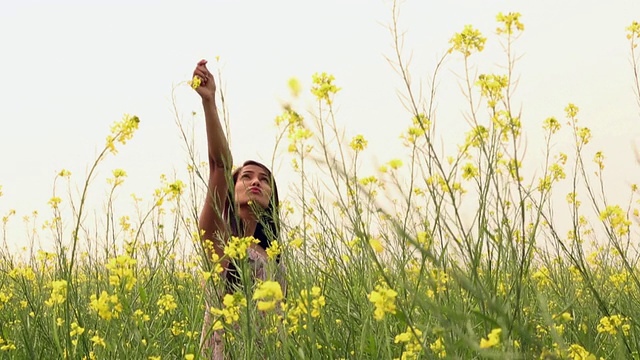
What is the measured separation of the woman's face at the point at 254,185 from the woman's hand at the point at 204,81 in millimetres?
445

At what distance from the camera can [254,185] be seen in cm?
253

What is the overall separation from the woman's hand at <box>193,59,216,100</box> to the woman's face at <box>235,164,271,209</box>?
0.44 m

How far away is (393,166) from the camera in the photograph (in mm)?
1394

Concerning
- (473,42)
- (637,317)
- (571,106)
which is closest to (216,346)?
(473,42)

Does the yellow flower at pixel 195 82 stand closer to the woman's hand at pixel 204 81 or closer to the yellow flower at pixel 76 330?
the woman's hand at pixel 204 81

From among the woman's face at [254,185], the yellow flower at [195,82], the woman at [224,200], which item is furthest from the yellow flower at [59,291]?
the woman's face at [254,185]

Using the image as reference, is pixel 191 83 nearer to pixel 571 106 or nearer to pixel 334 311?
pixel 334 311

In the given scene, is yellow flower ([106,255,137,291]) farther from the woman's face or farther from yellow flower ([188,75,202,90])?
the woman's face

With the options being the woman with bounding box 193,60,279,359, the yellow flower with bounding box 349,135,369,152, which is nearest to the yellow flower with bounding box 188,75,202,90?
the woman with bounding box 193,60,279,359

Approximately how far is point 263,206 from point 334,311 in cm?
68

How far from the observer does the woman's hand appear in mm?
2133

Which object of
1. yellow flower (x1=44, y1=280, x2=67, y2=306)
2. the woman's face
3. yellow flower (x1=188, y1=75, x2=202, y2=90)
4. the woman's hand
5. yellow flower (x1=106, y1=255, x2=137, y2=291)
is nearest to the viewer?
yellow flower (x1=106, y1=255, x2=137, y2=291)

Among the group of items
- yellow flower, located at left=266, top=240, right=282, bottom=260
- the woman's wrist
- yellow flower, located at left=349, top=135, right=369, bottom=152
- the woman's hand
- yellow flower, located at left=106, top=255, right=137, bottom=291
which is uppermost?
the woman's hand

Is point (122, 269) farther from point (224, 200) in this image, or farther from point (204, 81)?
point (204, 81)
